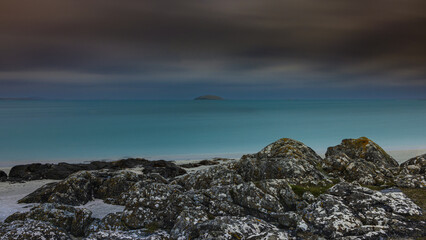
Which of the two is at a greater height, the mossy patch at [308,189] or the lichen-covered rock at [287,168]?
the lichen-covered rock at [287,168]

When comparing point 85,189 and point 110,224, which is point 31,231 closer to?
point 110,224

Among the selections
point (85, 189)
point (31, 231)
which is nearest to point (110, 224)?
point (31, 231)

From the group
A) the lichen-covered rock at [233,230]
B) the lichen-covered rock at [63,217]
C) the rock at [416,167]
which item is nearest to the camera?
the lichen-covered rock at [233,230]

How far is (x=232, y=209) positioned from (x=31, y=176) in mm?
10841

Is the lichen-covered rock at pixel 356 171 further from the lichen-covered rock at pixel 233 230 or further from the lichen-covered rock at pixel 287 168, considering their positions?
the lichen-covered rock at pixel 233 230

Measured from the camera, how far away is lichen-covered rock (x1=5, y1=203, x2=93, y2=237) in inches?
242

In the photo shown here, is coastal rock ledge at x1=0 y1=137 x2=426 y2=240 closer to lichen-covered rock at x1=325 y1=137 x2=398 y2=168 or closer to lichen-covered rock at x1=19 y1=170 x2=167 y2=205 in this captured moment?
lichen-covered rock at x1=19 y1=170 x2=167 y2=205

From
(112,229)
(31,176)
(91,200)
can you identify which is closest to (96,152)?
(31,176)

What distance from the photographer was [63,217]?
6258mm

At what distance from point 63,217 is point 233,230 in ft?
12.1

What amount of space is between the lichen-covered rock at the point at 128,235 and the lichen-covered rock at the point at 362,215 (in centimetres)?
290

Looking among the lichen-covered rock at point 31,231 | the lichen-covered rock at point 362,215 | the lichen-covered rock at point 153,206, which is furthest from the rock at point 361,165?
the lichen-covered rock at point 31,231

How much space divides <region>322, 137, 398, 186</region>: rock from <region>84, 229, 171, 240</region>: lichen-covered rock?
6228 millimetres

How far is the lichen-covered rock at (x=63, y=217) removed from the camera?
20.2ft
